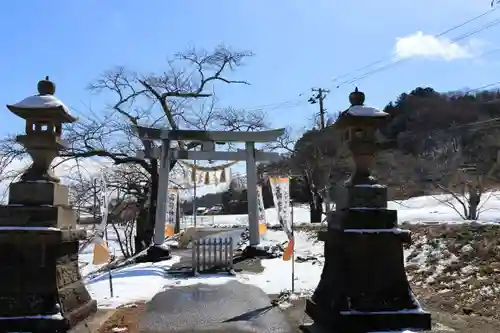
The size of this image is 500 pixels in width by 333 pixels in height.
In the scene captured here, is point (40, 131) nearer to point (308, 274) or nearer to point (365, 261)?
point (365, 261)

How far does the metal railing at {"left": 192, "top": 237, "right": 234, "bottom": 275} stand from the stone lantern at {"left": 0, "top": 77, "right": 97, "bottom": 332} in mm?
6407

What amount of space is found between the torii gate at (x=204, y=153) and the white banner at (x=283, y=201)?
1.41 meters

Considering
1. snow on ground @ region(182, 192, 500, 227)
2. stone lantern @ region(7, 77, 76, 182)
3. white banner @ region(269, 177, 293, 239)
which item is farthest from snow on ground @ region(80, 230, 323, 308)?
snow on ground @ region(182, 192, 500, 227)

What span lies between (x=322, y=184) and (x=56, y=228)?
2709 cm

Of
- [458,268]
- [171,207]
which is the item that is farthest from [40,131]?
[171,207]

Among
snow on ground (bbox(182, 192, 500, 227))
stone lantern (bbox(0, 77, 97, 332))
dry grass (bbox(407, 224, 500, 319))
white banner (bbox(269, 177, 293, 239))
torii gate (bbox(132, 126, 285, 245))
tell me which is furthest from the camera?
snow on ground (bbox(182, 192, 500, 227))

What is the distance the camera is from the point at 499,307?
742 centimetres

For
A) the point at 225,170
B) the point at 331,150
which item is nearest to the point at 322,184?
the point at 331,150

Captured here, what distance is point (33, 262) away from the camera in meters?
6.21

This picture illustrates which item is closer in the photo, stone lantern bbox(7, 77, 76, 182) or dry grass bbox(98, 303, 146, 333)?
stone lantern bbox(7, 77, 76, 182)

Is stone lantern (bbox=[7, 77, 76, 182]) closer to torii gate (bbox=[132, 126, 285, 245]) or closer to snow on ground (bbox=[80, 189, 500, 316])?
snow on ground (bbox=[80, 189, 500, 316])

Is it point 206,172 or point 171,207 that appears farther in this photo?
point 206,172

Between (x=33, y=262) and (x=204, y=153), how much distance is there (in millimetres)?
10576

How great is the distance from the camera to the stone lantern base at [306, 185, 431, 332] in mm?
5988
